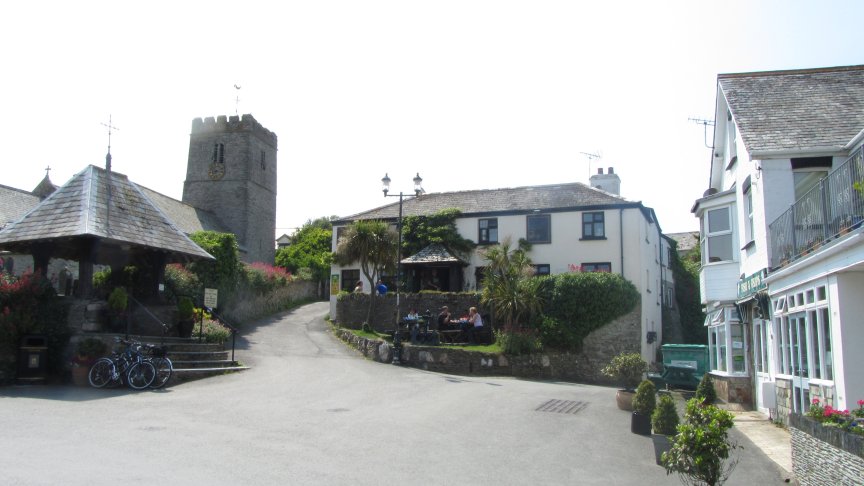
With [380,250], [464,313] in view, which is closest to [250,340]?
[380,250]

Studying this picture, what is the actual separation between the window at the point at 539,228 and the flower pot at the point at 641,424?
2036cm

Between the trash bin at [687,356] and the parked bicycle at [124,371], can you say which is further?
the trash bin at [687,356]

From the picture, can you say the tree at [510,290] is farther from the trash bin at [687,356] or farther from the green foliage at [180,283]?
the green foliage at [180,283]

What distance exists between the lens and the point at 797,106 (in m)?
16.7

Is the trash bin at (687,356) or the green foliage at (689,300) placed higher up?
the green foliage at (689,300)

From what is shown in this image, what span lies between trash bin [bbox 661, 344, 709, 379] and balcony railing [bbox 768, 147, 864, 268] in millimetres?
9437

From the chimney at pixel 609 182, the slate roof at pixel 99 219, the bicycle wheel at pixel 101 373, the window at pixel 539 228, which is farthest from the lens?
the chimney at pixel 609 182

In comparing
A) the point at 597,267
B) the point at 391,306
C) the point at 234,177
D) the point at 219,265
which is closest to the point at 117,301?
the point at 219,265

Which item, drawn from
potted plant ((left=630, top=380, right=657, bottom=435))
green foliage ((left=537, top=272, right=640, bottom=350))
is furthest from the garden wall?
potted plant ((left=630, top=380, right=657, bottom=435))

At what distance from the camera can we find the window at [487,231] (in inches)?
1326

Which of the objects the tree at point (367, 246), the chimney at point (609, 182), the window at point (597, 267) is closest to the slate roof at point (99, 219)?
the tree at point (367, 246)

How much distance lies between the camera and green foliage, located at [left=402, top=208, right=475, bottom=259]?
33719 millimetres

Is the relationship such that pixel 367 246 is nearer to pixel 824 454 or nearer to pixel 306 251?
pixel 824 454

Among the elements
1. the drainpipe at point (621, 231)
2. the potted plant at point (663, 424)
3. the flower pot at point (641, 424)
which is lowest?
the flower pot at point (641, 424)
